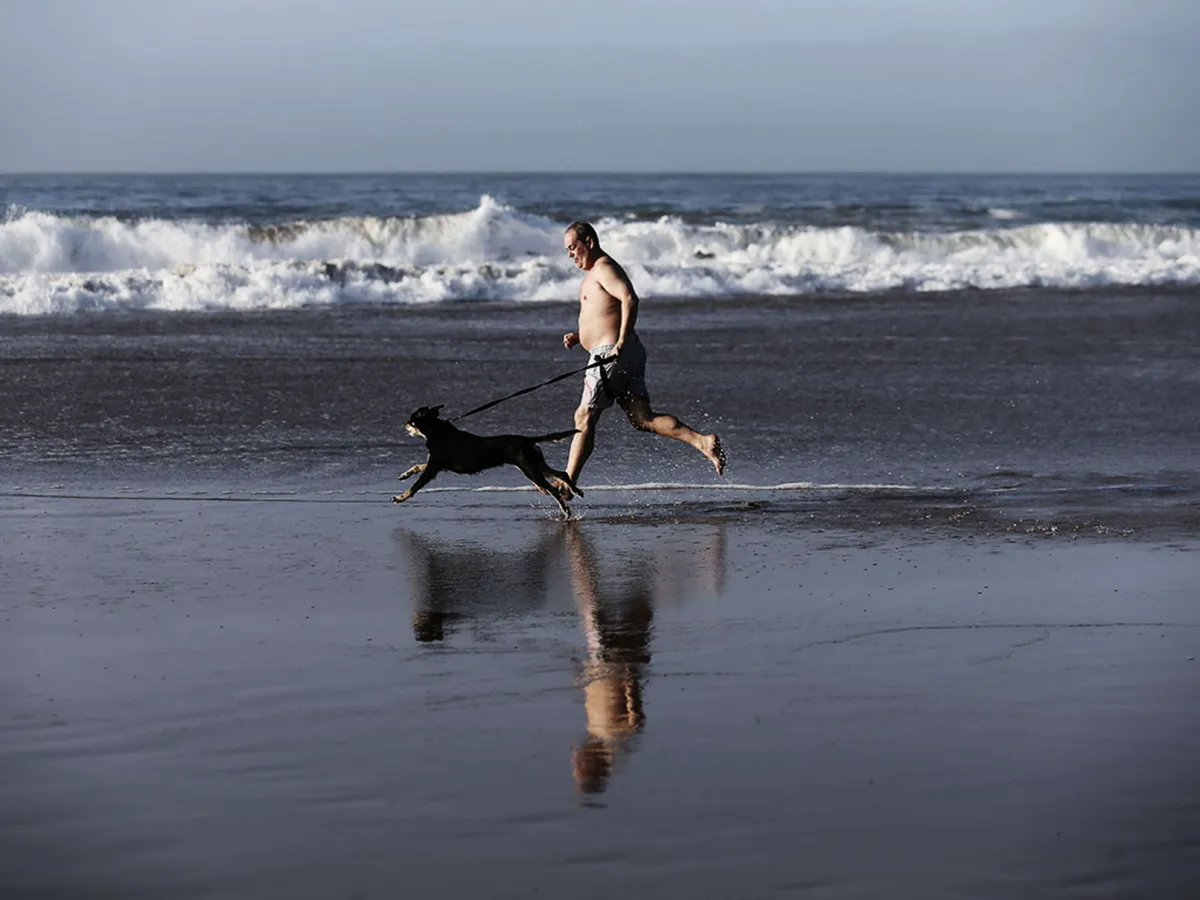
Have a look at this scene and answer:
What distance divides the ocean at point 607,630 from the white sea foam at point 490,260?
6568 millimetres

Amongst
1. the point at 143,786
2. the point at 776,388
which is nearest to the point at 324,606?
the point at 143,786

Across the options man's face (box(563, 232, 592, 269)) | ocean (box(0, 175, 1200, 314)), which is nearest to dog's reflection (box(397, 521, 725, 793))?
man's face (box(563, 232, 592, 269))

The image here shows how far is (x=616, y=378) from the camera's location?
9.50m

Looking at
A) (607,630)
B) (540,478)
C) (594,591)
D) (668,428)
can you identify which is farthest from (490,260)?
(607,630)

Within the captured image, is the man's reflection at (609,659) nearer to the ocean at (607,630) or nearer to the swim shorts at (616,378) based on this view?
the ocean at (607,630)

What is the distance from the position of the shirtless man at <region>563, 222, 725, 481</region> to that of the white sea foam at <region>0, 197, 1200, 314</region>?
1380 centimetres

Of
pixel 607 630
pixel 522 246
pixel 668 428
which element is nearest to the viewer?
pixel 607 630

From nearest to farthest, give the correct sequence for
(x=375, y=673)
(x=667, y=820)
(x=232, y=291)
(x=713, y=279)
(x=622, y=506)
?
1. (x=667, y=820)
2. (x=375, y=673)
3. (x=622, y=506)
4. (x=232, y=291)
5. (x=713, y=279)

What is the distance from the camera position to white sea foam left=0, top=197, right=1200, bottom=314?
2395 cm

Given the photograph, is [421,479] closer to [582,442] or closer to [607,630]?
[582,442]

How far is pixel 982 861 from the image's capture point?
13.3 ft

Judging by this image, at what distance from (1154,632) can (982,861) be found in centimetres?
259

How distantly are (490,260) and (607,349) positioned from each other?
26.4 meters

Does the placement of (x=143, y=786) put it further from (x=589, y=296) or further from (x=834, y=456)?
(x=834, y=456)
